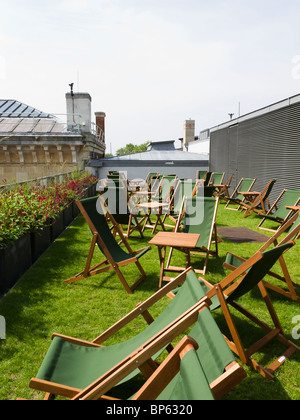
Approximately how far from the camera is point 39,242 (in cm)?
542

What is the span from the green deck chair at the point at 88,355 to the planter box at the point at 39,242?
3.05 metres

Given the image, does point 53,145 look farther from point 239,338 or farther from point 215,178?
point 239,338

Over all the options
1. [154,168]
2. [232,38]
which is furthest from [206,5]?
[154,168]

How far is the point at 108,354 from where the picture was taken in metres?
2.24

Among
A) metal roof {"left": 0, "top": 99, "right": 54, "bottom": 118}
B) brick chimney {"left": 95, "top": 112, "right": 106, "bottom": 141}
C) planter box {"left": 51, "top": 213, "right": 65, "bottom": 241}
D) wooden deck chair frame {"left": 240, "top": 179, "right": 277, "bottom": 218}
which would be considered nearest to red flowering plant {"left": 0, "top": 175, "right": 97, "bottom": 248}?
planter box {"left": 51, "top": 213, "right": 65, "bottom": 241}

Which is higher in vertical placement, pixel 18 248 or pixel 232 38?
pixel 232 38

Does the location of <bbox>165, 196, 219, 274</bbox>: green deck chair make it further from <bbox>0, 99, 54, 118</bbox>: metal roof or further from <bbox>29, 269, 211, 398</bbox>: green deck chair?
<bbox>0, 99, 54, 118</bbox>: metal roof

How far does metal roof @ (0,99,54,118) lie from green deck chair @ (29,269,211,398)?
20.0 metres

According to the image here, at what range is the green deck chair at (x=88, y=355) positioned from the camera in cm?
176

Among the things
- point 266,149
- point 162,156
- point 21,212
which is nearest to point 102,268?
point 21,212

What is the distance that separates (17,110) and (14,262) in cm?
2217

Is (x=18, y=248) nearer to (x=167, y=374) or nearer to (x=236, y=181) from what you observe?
(x=167, y=374)

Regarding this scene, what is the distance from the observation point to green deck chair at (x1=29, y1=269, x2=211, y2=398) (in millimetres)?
1764
